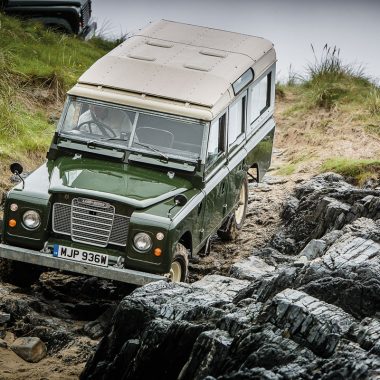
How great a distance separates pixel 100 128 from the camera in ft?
36.8

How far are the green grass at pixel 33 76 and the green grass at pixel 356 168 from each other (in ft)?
13.0

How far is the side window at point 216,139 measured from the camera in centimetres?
1112

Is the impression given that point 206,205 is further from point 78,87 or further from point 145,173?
point 78,87

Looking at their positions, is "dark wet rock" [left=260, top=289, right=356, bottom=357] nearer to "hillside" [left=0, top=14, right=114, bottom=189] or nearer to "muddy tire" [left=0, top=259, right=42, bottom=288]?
"muddy tire" [left=0, top=259, right=42, bottom=288]

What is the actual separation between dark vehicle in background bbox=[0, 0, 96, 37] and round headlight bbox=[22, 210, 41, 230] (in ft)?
30.1

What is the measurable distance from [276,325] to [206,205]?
3589mm

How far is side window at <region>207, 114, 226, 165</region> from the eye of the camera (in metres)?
11.1

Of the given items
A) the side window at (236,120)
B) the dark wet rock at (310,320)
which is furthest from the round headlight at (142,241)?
the dark wet rock at (310,320)

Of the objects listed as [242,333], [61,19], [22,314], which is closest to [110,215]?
[22,314]

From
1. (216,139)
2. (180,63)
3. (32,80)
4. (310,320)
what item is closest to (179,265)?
(216,139)

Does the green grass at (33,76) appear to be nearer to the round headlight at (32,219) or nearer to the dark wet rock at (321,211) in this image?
the dark wet rock at (321,211)

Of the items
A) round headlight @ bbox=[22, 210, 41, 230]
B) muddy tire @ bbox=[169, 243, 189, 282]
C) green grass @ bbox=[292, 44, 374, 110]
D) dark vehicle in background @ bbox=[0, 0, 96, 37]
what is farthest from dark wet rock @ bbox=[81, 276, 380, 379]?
dark vehicle in background @ bbox=[0, 0, 96, 37]

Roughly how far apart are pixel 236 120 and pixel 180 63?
90cm

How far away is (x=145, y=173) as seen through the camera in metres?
10.9
